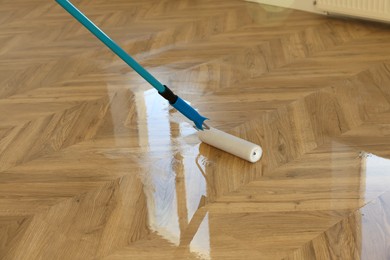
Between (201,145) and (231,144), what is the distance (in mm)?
154

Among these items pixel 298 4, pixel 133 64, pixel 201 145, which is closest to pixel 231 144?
pixel 201 145

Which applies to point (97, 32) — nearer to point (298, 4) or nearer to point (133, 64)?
point (133, 64)

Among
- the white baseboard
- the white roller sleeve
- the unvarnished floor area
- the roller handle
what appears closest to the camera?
the unvarnished floor area

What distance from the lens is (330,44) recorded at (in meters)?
3.12

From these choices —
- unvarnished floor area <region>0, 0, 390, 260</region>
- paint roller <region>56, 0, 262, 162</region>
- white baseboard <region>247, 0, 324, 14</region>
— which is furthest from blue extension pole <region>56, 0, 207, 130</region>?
white baseboard <region>247, 0, 324, 14</region>

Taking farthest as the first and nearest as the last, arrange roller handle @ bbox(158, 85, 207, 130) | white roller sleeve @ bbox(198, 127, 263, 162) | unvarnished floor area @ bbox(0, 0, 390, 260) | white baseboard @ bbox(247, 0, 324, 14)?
1. white baseboard @ bbox(247, 0, 324, 14)
2. roller handle @ bbox(158, 85, 207, 130)
3. white roller sleeve @ bbox(198, 127, 263, 162)
4. unvarnished floor area @ bbox(0, 0, 390, 260)

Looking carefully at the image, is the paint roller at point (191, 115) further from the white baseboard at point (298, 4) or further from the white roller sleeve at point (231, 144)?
the white baseboard at point (298, 4)

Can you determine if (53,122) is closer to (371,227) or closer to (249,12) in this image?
(371,227)

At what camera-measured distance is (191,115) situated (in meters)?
2.30

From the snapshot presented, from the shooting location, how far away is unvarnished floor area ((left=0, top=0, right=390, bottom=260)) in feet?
5.90

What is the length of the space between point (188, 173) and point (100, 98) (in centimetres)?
80

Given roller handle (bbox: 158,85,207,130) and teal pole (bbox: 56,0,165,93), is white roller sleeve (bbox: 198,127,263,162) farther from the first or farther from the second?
teal pole (bbox: 56,0,165,93)

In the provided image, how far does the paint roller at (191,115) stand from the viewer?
2133 mm

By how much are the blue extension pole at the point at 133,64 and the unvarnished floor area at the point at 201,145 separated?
11cm
